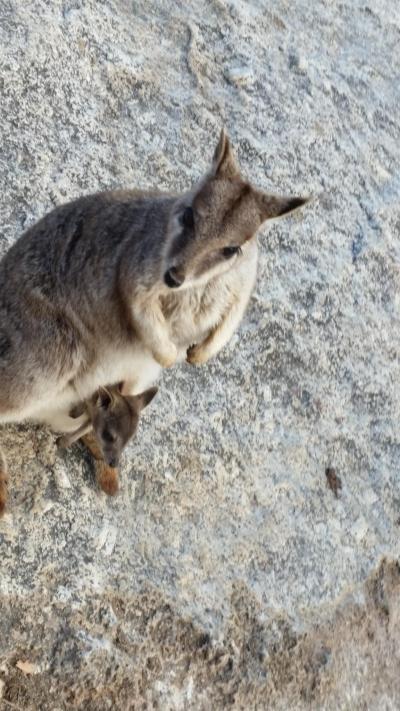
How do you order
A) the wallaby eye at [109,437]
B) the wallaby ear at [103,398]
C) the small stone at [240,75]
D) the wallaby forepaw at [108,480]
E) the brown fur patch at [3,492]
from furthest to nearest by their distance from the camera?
the small stone at [240,75] < the wallaby forepaw at [108,480] < the wallaby ear at [103,398] < the wallaby eye at [109,437] < the brown fur patch at [3,492]

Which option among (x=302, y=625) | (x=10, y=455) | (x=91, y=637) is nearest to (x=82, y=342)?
(x=10, y=455)

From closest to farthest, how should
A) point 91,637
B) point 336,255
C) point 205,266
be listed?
point 205,266 → point 91,637 → point 336,255

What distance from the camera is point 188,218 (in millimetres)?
3387

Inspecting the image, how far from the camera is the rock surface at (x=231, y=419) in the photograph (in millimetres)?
3701

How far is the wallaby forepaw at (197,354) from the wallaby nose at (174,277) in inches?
25.2

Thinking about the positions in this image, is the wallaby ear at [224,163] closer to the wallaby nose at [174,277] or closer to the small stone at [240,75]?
the wallaby nose at [174,277]

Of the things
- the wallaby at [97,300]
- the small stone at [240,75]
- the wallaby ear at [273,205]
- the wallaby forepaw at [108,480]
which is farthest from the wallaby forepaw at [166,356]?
the small stone at [240,75]

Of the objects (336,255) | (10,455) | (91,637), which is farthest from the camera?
(336,255)

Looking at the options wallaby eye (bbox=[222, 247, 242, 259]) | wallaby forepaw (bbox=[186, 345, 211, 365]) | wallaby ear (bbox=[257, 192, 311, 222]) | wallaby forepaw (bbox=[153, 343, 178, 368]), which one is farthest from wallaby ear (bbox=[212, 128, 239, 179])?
wallaby forepaw (bbox=[186, 345, 211, 365])

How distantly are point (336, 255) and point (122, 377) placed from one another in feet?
6.18

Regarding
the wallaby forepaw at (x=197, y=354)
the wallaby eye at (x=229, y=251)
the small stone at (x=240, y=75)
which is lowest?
the wallaby forepaw at (x=197, y=354)

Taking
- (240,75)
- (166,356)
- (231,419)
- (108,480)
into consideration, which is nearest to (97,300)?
(166,356)

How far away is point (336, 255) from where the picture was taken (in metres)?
5.32

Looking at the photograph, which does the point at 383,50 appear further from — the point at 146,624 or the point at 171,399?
the point at 146,624
